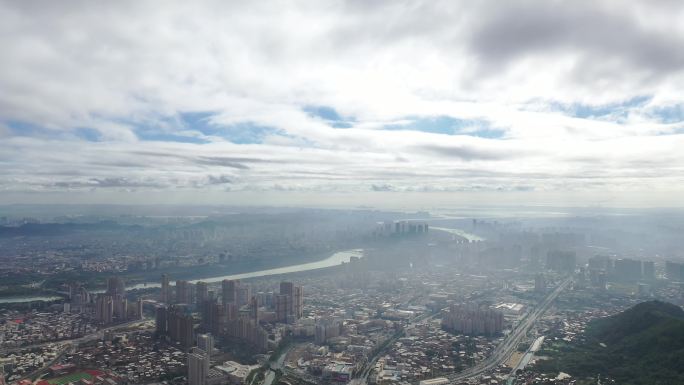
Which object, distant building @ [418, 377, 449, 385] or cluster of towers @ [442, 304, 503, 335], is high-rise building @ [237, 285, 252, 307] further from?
distant building @ [418, 377, 449, 385]

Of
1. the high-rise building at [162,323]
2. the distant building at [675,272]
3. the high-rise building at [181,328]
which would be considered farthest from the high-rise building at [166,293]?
the distant building at [675,272]

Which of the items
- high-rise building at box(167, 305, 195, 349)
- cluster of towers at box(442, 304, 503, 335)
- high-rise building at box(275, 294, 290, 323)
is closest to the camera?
Answer: high-rise building at box(167, 305, 195, 349)

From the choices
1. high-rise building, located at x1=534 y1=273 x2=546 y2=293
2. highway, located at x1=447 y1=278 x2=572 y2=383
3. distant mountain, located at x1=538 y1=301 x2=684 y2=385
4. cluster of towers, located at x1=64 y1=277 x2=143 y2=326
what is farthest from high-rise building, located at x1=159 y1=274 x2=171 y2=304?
high-rise building, located at x1=534 y1=273 x2=546 y2=293

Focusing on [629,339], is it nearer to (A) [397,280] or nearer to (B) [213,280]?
(A) [397,280]

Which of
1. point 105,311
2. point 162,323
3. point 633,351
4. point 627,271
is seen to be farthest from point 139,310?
point 627,271

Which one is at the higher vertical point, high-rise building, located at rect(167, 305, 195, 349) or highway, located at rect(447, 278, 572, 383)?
high-rise building, located at rect(167, 305, 195, 349)

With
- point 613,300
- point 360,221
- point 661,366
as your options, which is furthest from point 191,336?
point 360,221

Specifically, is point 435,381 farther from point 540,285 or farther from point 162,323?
point 540,285
